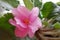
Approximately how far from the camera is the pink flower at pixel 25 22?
0.38m

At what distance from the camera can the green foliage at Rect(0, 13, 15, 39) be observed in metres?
0.40

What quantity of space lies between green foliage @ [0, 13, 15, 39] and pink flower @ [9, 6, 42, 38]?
0.06ft

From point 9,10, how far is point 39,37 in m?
0.11

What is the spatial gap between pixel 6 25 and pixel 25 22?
0.05 m

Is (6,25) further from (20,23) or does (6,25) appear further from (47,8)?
(47,8)

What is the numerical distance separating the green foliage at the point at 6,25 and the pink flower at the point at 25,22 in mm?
19

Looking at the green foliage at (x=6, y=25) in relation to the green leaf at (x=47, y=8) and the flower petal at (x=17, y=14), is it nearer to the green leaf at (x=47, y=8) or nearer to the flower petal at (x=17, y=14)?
the flower petal at (x=17, y=14)

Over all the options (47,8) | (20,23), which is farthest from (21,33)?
(47,8)

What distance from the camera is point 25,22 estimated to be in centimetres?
39

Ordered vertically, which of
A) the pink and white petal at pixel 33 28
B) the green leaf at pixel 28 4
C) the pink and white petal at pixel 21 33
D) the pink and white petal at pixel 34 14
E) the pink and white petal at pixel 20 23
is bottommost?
the pink and white petal at pixel 21 33

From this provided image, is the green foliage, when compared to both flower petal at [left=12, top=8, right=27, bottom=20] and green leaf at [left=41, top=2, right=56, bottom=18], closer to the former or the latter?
flower petal at [left=12, top=8, right=27, bottom=20]

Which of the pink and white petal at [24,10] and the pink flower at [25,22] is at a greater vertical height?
the pink and white petal at [24,10]

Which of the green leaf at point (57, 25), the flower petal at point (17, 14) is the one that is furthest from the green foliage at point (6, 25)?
the green leaf at point (57, 25)

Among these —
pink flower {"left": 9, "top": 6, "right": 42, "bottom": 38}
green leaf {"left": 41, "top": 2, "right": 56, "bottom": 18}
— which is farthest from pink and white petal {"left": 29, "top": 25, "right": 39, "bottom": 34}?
green leaf {"left": 41, "top": 2, "right": 56, "bottom": 18}
